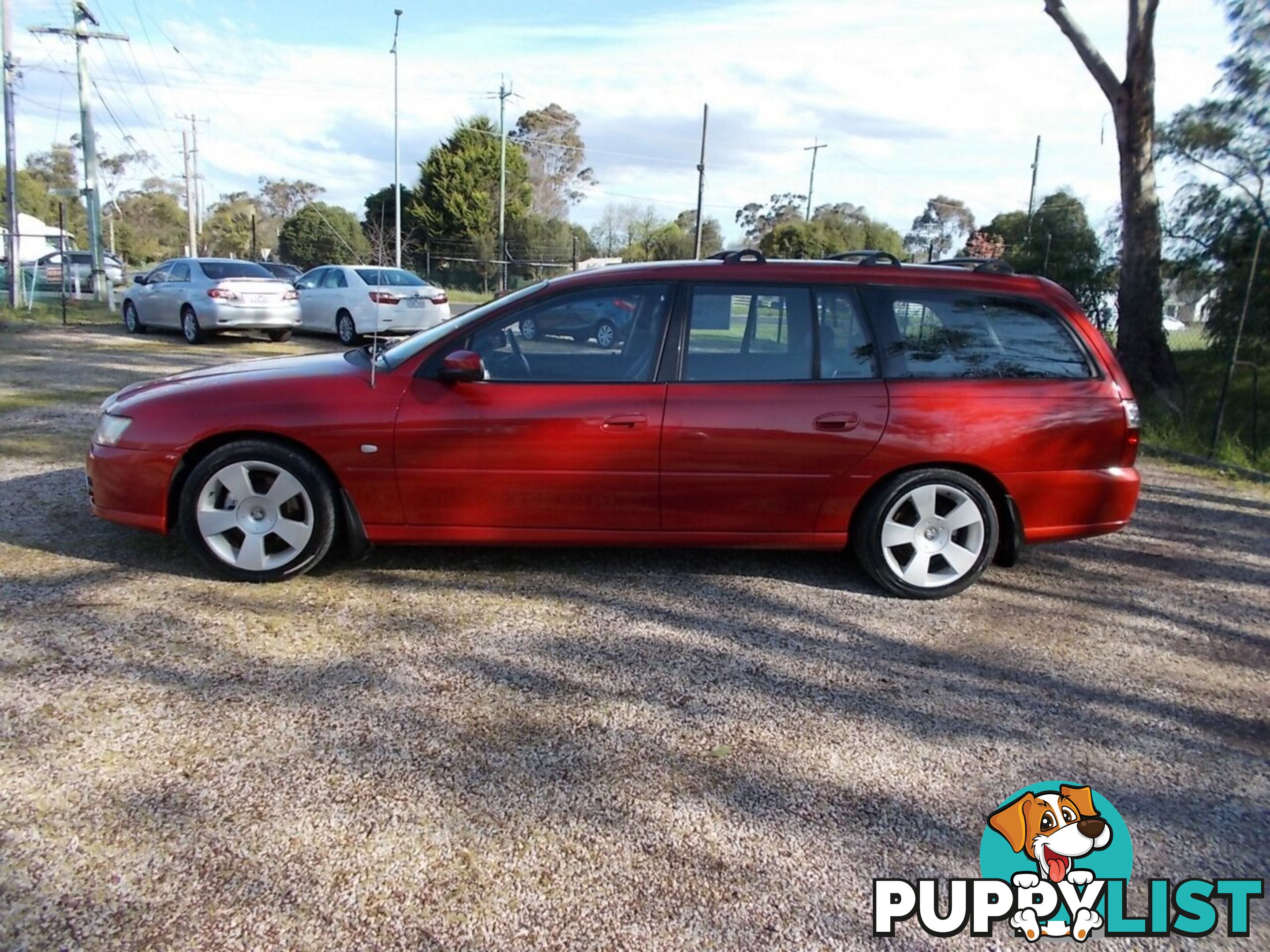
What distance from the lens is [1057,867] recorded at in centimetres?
277

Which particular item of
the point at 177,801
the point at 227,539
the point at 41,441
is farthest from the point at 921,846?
the point at 41,441

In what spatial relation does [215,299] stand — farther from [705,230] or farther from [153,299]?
[705,230]

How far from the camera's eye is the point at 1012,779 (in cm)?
315

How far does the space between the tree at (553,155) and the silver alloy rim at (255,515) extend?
184ft

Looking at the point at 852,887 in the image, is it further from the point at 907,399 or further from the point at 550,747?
the point at 907,399

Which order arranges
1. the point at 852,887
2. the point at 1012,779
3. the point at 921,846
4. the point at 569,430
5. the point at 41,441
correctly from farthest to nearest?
the point at 41,441 → the point at 569,430 → the point at 1012,779 → the point at 921,846 → the point at 852,887

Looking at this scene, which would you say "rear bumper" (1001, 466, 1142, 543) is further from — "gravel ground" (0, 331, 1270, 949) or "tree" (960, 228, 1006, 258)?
"tree" (960, 228, 1006, 258)

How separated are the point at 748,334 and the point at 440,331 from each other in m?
1.53

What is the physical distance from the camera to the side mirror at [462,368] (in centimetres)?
450

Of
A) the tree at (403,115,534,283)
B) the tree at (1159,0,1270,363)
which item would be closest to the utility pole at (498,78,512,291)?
the tree at (403,115,534,283)

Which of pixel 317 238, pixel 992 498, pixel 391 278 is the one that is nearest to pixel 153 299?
pixel 391 278

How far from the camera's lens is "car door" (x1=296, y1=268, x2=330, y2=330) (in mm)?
17219

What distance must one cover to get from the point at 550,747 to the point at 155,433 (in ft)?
8.60

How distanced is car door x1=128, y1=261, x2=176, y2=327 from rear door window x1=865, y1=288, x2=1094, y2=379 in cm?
1450
